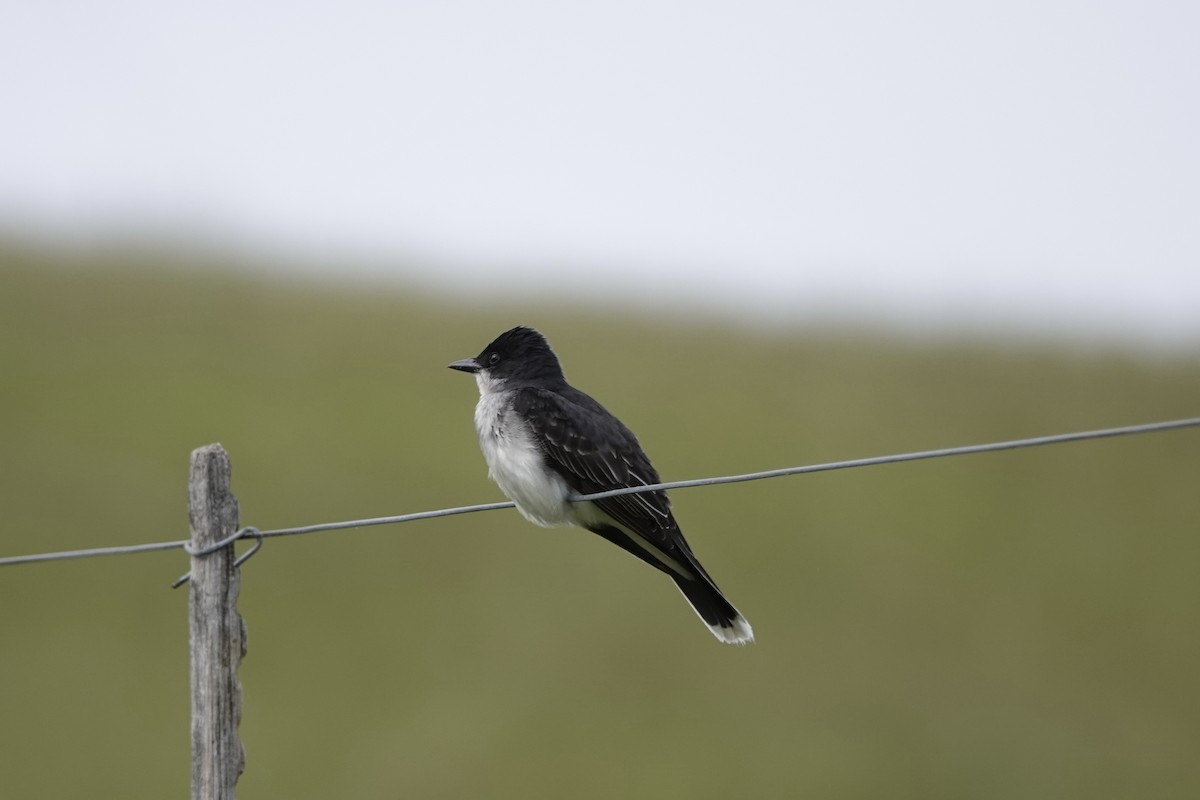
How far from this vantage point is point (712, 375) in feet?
62.8

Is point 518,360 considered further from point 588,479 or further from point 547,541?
point 547,541

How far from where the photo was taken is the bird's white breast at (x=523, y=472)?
22.0 ft

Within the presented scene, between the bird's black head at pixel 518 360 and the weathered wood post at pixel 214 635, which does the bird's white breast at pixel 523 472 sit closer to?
the bird's black head at pixel 518 360

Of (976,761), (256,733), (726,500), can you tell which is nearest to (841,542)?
(726,500)

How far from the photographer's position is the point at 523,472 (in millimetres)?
6719

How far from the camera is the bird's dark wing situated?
646 cm

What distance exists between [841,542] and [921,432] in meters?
3.45

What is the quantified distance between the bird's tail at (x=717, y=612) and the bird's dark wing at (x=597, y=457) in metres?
0.35

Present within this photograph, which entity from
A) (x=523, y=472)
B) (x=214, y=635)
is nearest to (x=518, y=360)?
(x=523, y=472)

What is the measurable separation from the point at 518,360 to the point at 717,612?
1908mm

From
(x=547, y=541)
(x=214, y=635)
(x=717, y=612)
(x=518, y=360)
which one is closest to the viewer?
(x=214, y=635)

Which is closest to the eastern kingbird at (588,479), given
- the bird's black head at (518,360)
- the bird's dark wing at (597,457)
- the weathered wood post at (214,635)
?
the bird's dark wing at (597,457)

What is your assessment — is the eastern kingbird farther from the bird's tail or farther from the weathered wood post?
the weathered wood post

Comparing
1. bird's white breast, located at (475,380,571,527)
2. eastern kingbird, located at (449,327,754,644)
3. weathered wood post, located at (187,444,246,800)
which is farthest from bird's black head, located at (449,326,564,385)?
weathered wood post, located at (187,444,246,800)
